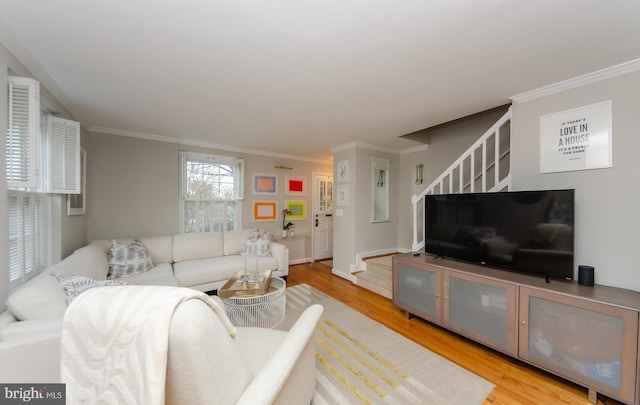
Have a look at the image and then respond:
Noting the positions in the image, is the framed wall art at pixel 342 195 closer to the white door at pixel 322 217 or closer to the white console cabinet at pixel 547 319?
the white door at pixel 322 217

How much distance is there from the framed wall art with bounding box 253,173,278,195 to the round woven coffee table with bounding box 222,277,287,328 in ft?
8.64

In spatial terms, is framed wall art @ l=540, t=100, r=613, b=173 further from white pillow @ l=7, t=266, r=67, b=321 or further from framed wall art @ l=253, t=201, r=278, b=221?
framed wall art @ l=253, t=201, r=278, b=221

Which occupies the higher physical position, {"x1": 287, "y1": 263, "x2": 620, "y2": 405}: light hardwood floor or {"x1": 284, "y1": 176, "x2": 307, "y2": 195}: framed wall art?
{"x1": 284, "y1": 176, "x2": 307, "y2": 195}: framed wall art

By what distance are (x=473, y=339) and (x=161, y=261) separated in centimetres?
386

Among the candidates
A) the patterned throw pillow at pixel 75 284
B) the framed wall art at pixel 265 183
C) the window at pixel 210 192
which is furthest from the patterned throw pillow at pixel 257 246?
the patterned throw pillow at pixel 75 284

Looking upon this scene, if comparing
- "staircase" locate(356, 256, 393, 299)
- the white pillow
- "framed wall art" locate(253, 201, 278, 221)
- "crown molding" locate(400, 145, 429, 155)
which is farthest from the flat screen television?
the white pillow

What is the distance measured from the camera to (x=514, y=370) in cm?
184

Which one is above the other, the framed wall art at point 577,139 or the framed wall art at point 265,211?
the framed wall art at point 577,139

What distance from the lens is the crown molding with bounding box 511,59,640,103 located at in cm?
170

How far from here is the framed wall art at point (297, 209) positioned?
16.0ft

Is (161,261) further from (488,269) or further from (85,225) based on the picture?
(488,269)

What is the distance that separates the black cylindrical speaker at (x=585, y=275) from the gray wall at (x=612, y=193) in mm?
163

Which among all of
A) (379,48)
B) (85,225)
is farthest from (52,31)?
(85,225)

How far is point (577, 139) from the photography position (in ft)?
6.37
